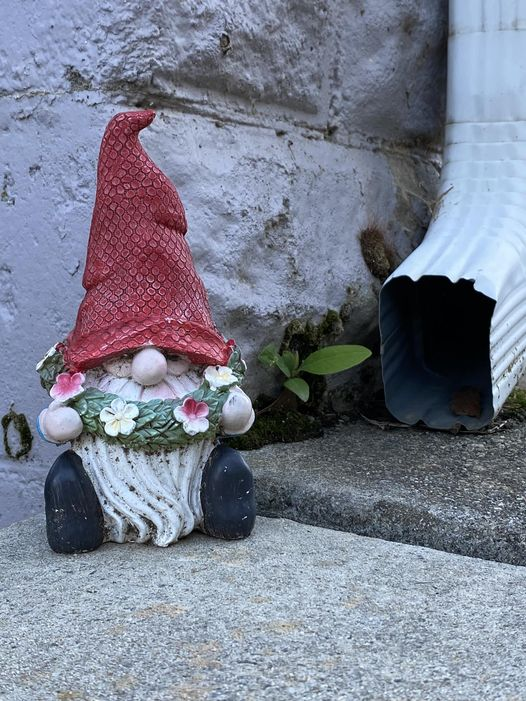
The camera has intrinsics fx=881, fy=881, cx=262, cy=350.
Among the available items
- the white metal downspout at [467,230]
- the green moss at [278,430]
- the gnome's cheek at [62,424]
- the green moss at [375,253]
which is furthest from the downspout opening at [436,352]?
the gnome's cheek at [62,424]

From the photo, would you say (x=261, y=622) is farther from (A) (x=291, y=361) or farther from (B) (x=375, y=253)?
(B) (x=375, y=253)

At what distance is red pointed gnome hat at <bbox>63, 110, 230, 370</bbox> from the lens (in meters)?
1.46

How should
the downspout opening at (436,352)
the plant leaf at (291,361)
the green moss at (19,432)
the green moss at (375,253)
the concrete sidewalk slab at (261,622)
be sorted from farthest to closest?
1. the green moss at (375,253)
2. the downspout opening at (436,352)
3. the plant leaf at (291,361)
4. the green moss at (19,432)
5. the concrete sidewalk slab at (261,622)

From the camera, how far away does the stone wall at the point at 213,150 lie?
5.84 ft

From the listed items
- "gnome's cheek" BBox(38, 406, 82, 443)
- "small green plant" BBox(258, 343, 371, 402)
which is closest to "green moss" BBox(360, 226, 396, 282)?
"small green plant" BBox(258, 343, 371, 402)

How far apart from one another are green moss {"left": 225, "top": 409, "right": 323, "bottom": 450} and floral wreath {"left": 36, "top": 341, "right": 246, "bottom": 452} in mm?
489

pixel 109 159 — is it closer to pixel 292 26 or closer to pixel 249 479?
pixel 249 479

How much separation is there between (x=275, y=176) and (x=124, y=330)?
29.1 inches

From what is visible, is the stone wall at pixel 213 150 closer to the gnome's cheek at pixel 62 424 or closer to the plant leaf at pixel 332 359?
the plant leaf at pixel 332 359

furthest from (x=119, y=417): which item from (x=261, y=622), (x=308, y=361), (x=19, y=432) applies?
(x=308, y=361)

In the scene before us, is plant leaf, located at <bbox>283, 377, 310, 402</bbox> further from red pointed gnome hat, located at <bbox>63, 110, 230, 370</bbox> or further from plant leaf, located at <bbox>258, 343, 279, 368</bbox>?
red pointed gnome hat, located at <bbox>63, 110, 230, 370</bbox>

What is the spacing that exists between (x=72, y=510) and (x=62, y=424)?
138 mm

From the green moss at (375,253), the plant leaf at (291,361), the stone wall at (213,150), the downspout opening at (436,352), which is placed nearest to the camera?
the stone wall at (213,150)

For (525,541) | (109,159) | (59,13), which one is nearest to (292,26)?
(59,13)
